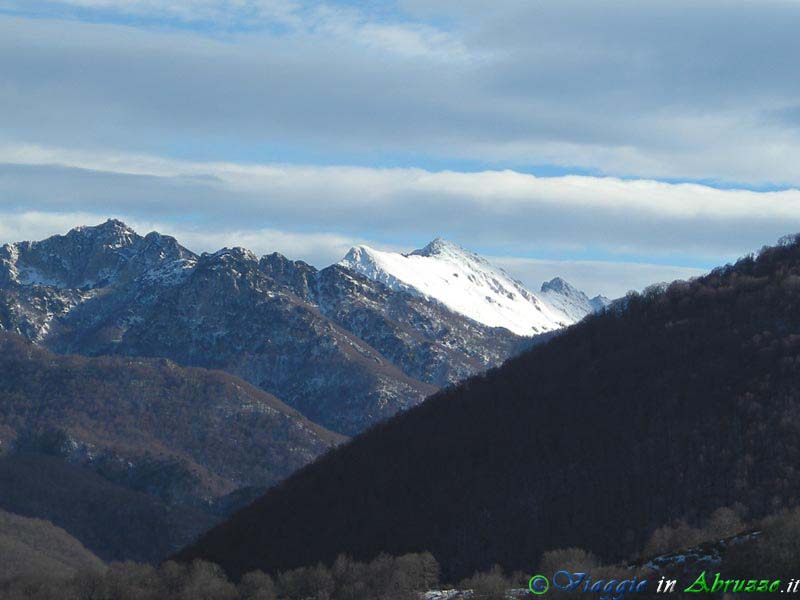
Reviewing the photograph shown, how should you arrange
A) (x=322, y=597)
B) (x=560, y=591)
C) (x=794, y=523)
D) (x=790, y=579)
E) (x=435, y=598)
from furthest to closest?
1. (x=322, y=597)
2. (x=435, y=598)
3. (x=560, y=591)
4. (x=794, y=523)
5. (x=790, y=579)

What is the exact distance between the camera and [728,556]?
12975cm

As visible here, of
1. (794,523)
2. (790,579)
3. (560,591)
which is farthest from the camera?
(560,591)

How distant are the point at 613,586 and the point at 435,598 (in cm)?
3491

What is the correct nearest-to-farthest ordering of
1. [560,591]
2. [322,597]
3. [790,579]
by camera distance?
[790,579] < [560,591] < [322,597]

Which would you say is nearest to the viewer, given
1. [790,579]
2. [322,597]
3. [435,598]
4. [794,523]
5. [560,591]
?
[790,579]

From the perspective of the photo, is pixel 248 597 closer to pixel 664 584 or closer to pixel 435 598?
pixel 435 598

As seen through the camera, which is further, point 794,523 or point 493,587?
point 493,587

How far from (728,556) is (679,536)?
234 feet

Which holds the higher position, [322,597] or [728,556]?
[728,556]

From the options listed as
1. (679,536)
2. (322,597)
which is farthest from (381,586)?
(679,536)

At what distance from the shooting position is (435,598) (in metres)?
163

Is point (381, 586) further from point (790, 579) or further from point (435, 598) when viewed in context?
point (790, 579)

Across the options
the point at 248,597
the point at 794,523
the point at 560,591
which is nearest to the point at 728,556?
the point at 794,523

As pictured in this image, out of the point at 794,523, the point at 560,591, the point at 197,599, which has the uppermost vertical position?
the point at 794,523
